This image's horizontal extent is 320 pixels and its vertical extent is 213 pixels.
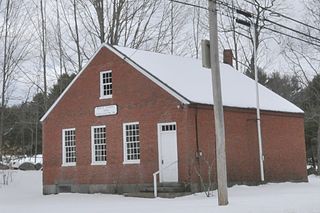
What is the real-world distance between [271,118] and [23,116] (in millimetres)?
36569

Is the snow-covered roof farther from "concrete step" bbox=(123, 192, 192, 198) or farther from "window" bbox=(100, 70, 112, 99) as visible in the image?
"concrete step" bbox=(123, 192, 192, 198)

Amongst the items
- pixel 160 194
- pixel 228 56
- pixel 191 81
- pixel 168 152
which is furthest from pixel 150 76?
pixel 228 56

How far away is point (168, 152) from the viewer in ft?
78.8

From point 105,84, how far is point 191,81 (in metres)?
4.38

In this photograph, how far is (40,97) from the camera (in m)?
61.1

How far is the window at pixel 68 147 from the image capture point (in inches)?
1092

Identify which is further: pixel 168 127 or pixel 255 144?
pixel 255 144

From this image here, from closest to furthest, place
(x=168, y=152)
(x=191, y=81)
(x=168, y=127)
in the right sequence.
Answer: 1. (x=168, y=152)
2. (x=168, y=127)
3. (x=191, y=81)

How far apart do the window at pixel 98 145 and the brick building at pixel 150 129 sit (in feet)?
0.17

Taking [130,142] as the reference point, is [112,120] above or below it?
above

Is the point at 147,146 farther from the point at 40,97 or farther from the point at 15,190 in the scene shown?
the point at 40,97

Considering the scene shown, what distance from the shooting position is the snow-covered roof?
2455 centimetres

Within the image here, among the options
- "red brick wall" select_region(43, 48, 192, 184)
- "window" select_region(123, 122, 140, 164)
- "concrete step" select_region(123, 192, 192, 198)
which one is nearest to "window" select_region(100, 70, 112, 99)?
"red brick wall" select_region(43, 48, 192, 184)

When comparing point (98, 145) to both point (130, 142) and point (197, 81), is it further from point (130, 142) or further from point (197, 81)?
point (197, 81)
